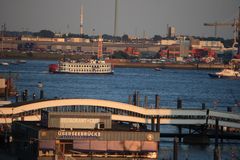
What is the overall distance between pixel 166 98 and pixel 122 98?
334cm

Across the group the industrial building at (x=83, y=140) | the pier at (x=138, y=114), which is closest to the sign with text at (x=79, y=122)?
the industrial building at (x=83, y=140)

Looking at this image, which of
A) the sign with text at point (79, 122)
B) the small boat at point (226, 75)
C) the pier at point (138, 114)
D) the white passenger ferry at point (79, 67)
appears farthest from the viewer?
the small boat at point (226, 75)

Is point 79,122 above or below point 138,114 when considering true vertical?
above

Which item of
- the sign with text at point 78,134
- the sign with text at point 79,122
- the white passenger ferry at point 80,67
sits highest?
the sign with text at point 79,122

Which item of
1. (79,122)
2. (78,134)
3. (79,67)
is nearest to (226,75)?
(79,67)

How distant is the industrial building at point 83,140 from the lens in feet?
107

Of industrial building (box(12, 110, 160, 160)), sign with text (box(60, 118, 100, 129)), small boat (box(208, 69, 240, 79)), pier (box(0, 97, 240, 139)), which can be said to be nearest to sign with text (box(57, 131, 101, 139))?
industrial building (box(12, 110, 160, 160))

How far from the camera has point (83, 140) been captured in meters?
32.8

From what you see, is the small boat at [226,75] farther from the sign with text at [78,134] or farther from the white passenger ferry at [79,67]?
the sign with text at [78,134]

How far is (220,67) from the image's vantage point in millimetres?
156625

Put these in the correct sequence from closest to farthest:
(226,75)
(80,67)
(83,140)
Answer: (83,140), (80,67), (226,75)

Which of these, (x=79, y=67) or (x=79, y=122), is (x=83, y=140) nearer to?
(x=79, y=122)

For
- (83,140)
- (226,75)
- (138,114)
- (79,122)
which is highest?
(79,122)

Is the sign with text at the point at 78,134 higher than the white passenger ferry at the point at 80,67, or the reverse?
the sign with text at the point at 78,134
